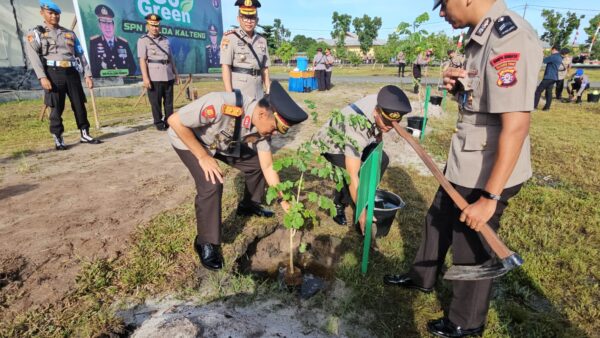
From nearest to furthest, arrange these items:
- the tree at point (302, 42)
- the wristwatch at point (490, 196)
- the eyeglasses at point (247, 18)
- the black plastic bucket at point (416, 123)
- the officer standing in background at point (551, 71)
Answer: the wristwatch at point (490, 196)
the eyeglasses at point (247, 18)
the black plastic bucket at point (416, 123)
the officer standing in background at point (551, 71)
the tree at point (302, 42)

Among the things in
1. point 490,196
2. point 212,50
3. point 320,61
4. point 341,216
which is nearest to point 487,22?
point 490,196

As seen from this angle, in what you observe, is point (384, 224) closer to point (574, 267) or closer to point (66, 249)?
point (574, 267)

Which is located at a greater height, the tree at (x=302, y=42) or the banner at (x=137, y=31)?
the tree at (x=302, y=42)

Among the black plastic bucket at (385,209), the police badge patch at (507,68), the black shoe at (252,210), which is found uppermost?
the police badge patch at (507,68)

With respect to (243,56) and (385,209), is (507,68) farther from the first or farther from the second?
(243,56)

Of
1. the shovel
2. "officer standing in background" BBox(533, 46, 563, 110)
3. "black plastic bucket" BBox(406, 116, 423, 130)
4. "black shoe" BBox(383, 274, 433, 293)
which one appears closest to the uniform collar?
the shovel

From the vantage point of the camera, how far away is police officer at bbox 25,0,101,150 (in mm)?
4430

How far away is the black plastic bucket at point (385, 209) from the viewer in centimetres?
272

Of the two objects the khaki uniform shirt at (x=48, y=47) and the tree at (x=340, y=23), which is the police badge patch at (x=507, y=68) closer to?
the khaki uniform shirt at (x=48, y=47)

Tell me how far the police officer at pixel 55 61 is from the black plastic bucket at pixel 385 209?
4710 mm

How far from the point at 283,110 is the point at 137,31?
10168mm

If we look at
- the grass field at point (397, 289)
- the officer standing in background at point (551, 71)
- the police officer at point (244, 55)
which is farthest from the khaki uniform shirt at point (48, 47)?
the officer standing in background at point (551, 71)

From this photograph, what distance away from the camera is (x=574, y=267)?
263 cm

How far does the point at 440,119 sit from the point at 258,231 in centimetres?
683
